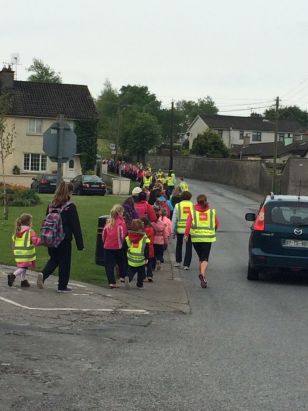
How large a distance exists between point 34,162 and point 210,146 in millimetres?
33092

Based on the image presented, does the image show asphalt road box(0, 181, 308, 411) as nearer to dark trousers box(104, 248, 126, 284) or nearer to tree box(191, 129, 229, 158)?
dark trousers box(104, 248, 126, 284)

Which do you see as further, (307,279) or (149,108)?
(149,108)

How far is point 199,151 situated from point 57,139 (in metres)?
71.5

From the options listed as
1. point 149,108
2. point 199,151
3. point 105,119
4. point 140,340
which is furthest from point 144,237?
point 149,108

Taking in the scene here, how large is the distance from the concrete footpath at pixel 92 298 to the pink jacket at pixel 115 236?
73cm

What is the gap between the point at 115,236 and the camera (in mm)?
11641

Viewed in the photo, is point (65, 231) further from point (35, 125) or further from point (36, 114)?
point (35, 125)

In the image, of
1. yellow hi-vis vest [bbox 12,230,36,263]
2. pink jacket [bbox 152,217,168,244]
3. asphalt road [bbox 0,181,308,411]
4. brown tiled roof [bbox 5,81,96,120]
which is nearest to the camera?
asphalt road [bbox 0,181,308,411]

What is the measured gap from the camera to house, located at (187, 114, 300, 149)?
104312 mm

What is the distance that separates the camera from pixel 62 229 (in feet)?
35.0

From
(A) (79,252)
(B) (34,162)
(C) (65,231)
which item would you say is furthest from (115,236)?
(B) (34,162)

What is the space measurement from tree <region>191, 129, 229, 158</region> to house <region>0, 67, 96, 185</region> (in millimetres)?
26401

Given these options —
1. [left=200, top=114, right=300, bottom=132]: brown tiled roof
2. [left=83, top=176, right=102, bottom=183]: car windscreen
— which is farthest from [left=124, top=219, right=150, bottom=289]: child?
[left=200, top=114, right=300, bottom=132]: brown tiled roof

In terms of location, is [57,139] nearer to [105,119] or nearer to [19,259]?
[19,259]
